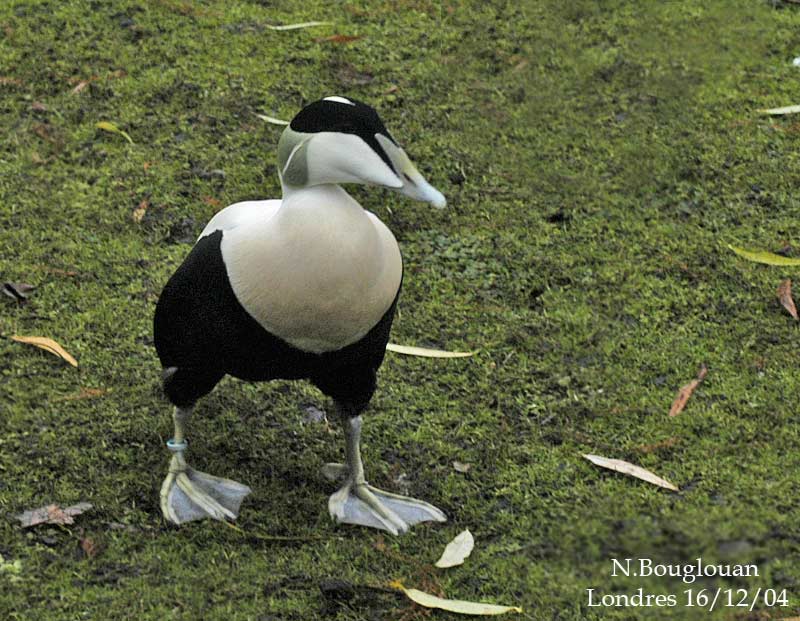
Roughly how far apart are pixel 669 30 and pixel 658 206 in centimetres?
145

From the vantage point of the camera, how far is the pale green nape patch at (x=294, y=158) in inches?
126

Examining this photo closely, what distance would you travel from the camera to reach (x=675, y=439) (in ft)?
13.1

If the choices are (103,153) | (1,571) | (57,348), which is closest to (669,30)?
(103,153)

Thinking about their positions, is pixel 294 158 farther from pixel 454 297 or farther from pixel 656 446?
pixel 454 297

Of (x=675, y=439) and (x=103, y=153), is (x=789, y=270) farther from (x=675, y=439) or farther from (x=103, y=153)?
(x=103, y=153)

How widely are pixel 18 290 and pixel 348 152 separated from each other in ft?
6.34

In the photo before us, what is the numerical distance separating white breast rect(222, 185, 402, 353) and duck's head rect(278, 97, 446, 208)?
0.06m

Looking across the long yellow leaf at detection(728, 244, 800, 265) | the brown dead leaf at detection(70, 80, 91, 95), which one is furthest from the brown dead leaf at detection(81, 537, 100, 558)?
the brown dead leaf at detection(70, 80, 91, 95)

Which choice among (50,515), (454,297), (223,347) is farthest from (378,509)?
(454,297)

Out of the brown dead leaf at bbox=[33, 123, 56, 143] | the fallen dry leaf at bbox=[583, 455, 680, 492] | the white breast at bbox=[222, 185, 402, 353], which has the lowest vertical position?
the fallen dry leaf at bbox=[583, 455, 680, 492]

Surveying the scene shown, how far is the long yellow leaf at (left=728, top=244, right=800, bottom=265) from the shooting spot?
4832 mm

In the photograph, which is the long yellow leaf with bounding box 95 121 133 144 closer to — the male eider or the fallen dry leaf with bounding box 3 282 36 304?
the fallen dry leaf with bounding box 3 282 36 304

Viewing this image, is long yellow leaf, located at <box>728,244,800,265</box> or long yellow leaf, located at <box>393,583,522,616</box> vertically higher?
long yellow leaf, located at <box>728,244,800,265</box>

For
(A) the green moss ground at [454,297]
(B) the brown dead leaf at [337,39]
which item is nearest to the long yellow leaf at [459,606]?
(A) the green moss ground at [454,297]
